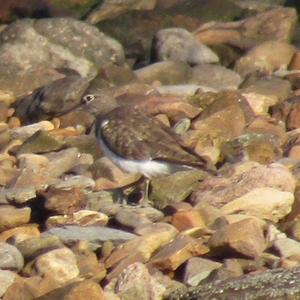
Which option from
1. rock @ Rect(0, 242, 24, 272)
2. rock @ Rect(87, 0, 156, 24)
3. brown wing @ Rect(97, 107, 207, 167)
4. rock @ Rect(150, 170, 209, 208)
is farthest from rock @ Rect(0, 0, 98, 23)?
rock @ Rect(0, 242, 24, 272)

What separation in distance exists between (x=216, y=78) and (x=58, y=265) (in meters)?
5.65

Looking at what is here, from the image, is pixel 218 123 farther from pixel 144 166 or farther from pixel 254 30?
pixel 254 30

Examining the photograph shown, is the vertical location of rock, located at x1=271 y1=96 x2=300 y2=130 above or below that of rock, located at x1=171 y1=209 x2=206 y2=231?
below

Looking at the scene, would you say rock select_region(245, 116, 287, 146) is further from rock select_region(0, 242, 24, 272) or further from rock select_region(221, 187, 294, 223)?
rock select_region(0, 242, 24, 272)

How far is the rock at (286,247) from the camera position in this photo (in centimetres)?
831

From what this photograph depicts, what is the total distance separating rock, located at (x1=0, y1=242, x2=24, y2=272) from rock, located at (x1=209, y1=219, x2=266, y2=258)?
121 centimetres

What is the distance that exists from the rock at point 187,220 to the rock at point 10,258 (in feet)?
3.80

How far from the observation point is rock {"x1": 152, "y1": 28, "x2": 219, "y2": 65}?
14188 mm

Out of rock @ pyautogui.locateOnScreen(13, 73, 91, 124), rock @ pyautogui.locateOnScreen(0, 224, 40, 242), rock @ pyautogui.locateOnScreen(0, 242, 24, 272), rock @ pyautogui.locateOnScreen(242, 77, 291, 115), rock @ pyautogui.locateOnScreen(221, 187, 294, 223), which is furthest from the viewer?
rock @ pyautogui.locateOnScreen(13, 73, 91, 124)

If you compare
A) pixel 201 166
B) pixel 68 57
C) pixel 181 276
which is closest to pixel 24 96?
pixel 68 57

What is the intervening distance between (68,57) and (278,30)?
2.44 meters

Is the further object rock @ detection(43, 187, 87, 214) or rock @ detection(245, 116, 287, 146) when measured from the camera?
rock @ detection(245, 116, 287, 146)

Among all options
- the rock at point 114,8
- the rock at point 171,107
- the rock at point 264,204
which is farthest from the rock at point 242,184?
the rock at point 114,8

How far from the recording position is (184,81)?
13453 millimetres
